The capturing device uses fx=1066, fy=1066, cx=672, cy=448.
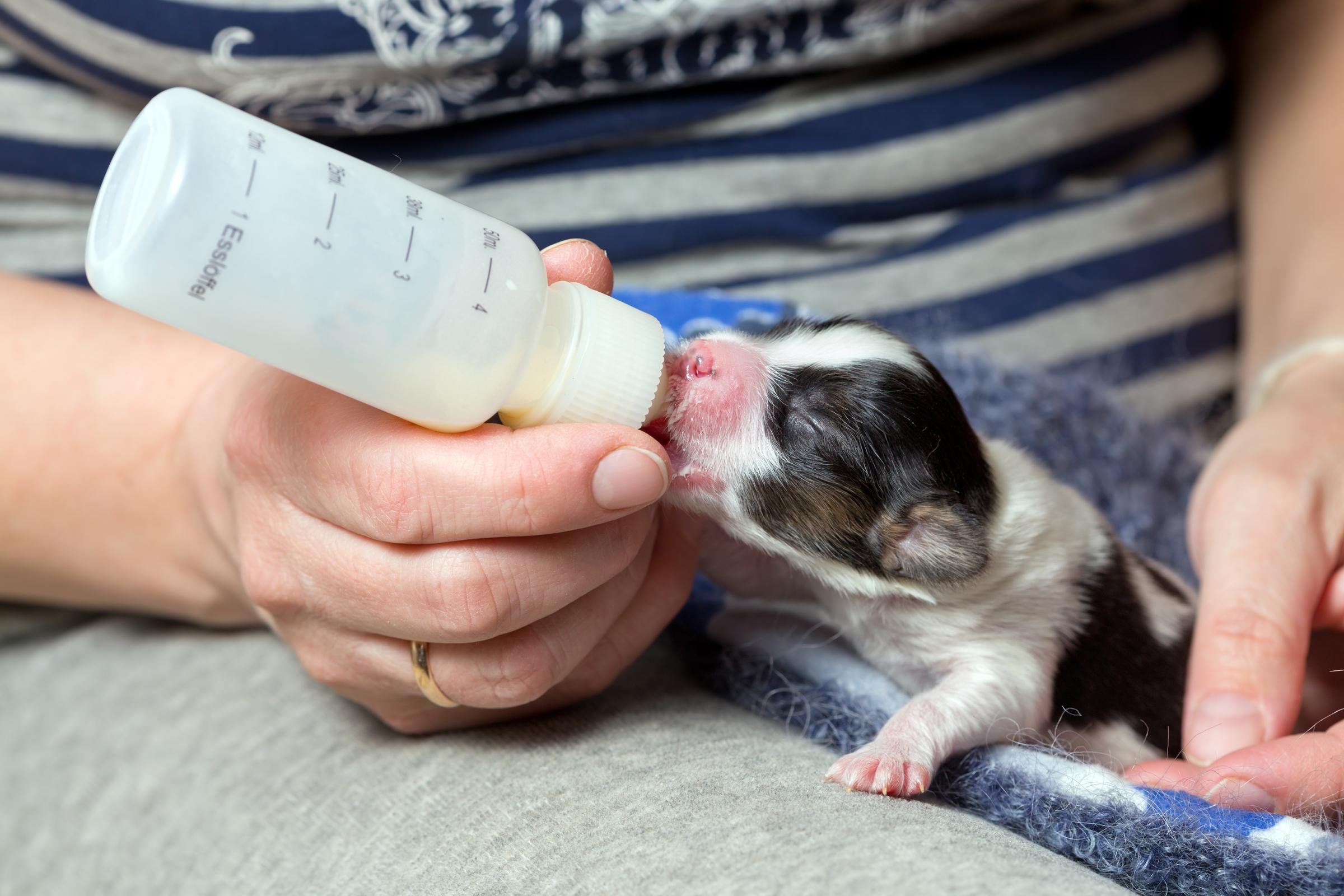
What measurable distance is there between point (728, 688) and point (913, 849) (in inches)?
17.6

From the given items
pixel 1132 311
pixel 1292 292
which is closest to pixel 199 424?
pixel 1132 311

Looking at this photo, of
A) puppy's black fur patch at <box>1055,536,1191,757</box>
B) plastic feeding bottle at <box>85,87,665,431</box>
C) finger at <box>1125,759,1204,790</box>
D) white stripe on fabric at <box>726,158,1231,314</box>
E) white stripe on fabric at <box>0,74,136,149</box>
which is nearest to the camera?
plastic feeding bottle at <box>85,87,665,431</box>

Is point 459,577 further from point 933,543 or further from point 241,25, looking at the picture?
point 241,25

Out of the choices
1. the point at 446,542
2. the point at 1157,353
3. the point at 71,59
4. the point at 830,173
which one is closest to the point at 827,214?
the point at 830,173

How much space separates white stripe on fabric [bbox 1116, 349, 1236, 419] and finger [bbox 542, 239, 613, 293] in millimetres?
1073

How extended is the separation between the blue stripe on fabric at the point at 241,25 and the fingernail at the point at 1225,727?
1348 mm

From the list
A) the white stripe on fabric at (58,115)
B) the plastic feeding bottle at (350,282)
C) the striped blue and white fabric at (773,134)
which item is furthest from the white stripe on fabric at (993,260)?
the white stripe on fabric at (58,115)

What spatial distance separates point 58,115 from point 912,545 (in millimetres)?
1372

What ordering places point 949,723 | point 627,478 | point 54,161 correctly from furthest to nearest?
point 54,161
point 949,723
point 627,478

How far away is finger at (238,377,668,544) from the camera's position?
0.90 metres

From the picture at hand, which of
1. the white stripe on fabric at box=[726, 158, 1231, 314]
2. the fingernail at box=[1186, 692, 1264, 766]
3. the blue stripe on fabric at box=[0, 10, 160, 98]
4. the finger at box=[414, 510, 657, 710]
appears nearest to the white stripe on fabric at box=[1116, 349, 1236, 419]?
the white stripe on fabric at box=[726, 158, 1231, 314]

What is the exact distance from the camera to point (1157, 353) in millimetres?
1827

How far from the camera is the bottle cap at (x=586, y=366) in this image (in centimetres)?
93

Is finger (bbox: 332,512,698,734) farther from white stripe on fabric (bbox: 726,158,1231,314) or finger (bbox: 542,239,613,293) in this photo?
white stripe on fabric (bbox: 726,158,1231,314)
